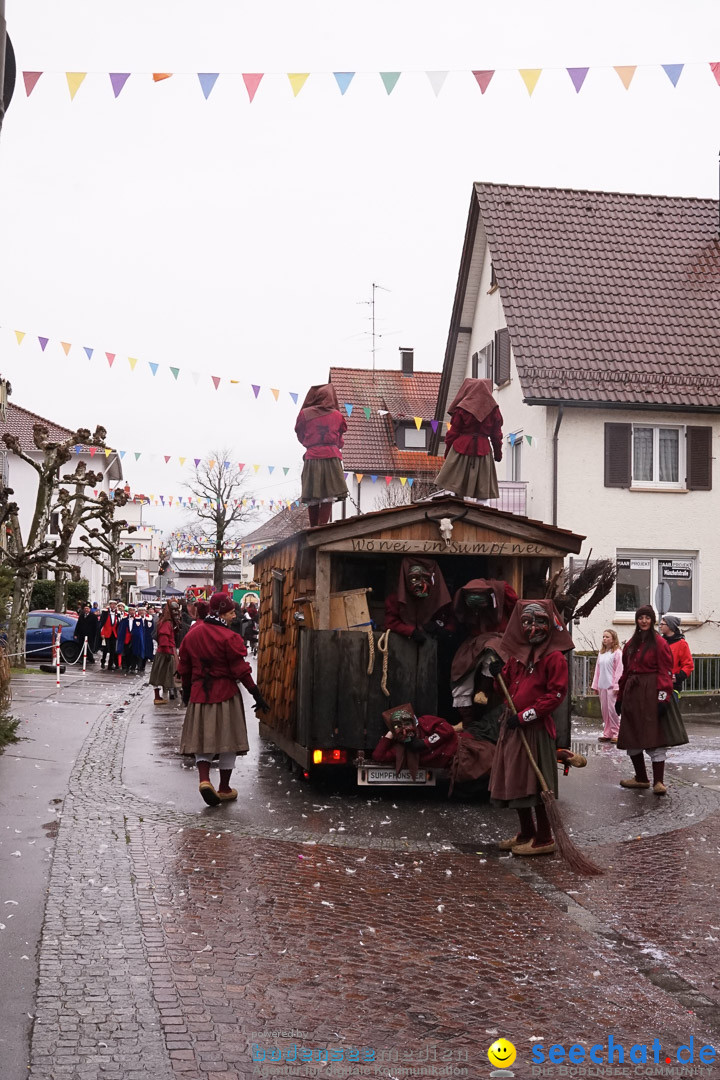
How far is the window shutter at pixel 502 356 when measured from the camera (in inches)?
1177

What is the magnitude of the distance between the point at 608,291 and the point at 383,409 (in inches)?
857

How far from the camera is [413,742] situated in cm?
1141

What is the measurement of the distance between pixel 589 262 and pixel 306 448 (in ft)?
51.3

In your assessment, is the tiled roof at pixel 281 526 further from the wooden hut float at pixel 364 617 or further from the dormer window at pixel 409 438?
the wooden hut float at pixel 364 617

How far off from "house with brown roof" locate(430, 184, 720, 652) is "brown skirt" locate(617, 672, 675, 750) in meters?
14.0

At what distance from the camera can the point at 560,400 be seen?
86.9 feet

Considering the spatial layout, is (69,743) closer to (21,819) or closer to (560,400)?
Answer: (21,819)

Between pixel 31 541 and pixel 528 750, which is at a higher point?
pixel 31 541

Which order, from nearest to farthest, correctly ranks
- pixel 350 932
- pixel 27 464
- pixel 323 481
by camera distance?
pixel 350 932, pixel 323 481, pixel 27 464

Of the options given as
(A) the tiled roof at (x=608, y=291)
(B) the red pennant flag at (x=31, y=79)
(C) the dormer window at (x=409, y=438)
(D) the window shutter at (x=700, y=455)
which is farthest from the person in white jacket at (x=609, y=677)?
(C) the dormer window at (x=409, y=438)

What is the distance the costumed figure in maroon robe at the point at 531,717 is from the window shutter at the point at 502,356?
20979 mm

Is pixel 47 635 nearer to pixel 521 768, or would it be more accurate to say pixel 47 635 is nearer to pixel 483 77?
pixel 483 77

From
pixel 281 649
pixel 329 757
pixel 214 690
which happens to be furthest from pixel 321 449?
pixel 214 690

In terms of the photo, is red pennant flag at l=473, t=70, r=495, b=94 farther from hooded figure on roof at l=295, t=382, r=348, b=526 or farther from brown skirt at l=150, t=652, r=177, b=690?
brown skirt at l=150, t=652, r=177, b=690
